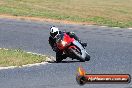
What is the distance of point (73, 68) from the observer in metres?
16.8

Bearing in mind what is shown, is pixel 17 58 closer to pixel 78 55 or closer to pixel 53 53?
pixel 53 53

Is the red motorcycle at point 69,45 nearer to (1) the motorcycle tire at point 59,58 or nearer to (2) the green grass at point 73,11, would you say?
(1) the motorcycle tire at point 59,58

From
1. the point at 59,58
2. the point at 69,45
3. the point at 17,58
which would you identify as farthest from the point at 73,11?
the point at 69,45

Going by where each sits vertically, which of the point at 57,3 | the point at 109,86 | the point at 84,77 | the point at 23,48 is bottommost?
the point at 57,3

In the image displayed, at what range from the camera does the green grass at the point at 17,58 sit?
1725cm

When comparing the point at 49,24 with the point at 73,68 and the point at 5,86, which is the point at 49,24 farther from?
the point at 5,86

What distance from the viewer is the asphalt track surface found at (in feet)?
46.8

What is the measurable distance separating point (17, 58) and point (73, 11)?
24.0 meters

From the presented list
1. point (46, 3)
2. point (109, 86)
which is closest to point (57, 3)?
point (46, 3)

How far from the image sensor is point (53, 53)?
2108 cm

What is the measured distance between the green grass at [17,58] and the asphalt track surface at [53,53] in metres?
0.73

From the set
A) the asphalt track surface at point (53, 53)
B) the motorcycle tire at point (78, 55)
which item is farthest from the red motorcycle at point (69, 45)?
the asphalt track surface at point (53, 53)

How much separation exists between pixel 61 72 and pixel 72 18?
21.2 metres

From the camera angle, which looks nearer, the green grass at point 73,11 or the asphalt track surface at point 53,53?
the asphalt track surface at point 53,53
